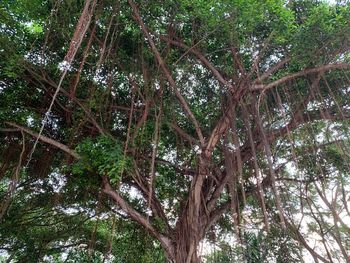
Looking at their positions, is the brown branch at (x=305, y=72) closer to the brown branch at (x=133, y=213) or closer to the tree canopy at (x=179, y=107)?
the tree canopy at (x=179, y=107)

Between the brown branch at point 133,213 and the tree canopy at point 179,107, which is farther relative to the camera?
the brown branch at point 133,213

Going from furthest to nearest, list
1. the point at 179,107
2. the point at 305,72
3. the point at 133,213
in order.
→ 1. the point at 179,107
2. the point at 133,213
3. the point at 305,72

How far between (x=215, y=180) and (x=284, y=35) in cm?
157

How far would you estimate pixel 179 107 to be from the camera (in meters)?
3.69

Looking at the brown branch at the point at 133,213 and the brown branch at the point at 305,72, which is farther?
the brown branch at the point at 133,213

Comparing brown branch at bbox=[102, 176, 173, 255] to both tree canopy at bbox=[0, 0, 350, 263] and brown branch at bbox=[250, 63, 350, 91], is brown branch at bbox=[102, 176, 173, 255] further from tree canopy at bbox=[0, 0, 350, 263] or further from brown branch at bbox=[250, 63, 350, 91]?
brown branch at bbox=[250, 63, 350, 91]

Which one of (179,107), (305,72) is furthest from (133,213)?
(305,72)

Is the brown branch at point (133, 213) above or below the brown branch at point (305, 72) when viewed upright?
below

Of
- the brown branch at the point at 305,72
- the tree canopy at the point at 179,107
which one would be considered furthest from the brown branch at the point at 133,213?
the brown branch at the point at 305,72

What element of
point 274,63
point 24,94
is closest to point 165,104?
point 274,63

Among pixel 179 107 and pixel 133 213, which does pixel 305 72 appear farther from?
pixel 133 213

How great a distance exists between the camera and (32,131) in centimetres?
Answer: 321

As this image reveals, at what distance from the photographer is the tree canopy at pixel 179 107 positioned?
9.25 ft

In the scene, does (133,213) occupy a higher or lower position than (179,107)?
lower
